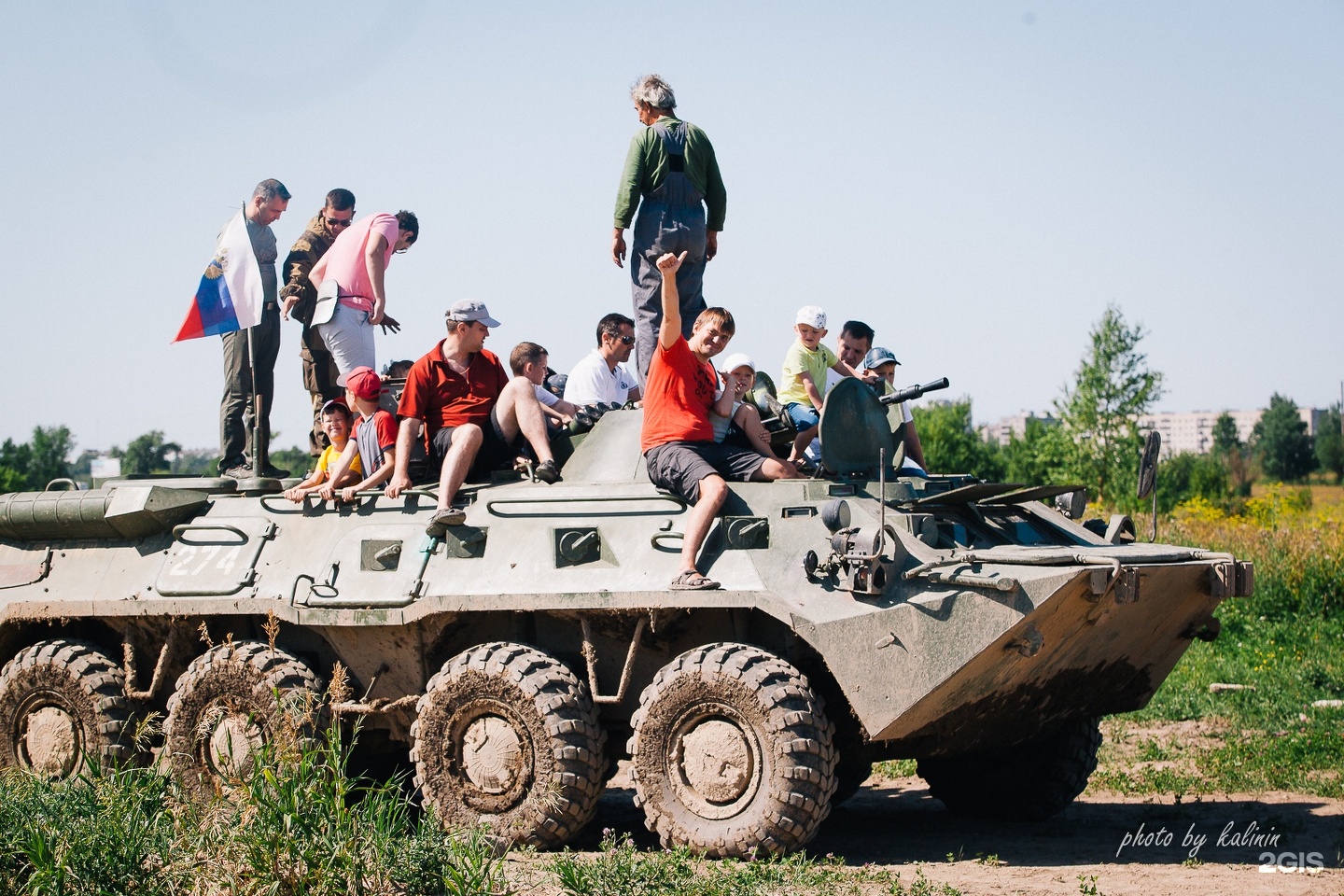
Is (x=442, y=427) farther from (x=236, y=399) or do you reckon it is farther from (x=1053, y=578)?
(x=1053, y=578)

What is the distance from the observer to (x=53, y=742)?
399 inches

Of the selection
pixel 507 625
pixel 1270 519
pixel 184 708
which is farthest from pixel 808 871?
pixel 1270 519

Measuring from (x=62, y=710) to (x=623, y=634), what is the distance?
3928 millimetres

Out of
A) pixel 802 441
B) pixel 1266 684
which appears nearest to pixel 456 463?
pixel 802 441

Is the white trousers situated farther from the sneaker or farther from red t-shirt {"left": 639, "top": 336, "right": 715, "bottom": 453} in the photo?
red t-shirt {"left": 639, "top": 336, "right": 715, "bottom": 453}

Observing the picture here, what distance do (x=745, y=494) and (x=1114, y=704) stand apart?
274cm

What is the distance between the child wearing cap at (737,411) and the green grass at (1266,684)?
390 cm

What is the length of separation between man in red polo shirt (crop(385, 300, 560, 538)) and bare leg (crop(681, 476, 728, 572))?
1498 mm

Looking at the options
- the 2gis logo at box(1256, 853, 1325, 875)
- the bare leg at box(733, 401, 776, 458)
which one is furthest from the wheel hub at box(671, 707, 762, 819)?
the 2gis logo at box(1256, 853, 1325, 875)

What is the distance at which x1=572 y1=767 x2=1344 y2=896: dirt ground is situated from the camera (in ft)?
25.5

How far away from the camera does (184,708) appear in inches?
375

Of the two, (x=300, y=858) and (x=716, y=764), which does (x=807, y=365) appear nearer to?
(x=716, y=764)

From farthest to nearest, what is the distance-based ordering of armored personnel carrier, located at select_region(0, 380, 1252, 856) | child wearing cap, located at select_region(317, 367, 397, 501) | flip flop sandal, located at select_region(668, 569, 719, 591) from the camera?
1. child wearing cap, located at select_region(317, 367, 397, 501)
2. flip flop sandal, located at select_region(668, 569, 719, 591)
3. armored personnel carrier, located at select_region(0, 380, 1252, 856)

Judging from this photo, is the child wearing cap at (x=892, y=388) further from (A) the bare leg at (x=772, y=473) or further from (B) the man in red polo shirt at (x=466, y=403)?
(B) the man in red polo shirt at (x=466, y=403)
